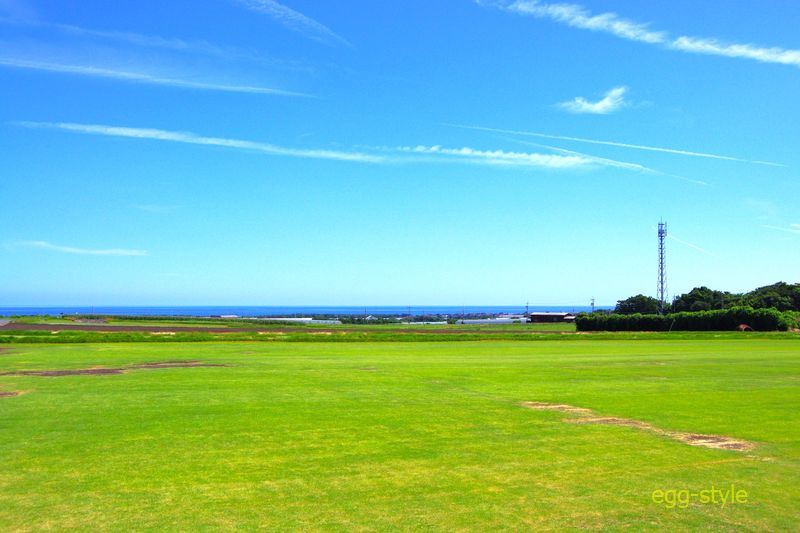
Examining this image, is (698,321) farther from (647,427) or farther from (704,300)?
(647,427)

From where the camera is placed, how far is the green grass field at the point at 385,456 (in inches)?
314

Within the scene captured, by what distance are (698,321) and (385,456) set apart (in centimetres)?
7389

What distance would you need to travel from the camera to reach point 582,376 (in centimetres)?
2369

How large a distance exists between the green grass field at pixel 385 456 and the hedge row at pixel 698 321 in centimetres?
5545

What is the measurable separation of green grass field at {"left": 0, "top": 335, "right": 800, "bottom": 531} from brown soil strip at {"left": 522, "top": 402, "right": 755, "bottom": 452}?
0.32 m

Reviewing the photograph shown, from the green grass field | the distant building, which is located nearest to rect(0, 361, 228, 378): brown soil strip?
the green grass field

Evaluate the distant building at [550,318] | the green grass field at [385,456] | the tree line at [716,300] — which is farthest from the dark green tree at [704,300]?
the green grass field at [385,456]

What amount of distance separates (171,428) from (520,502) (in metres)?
8.13

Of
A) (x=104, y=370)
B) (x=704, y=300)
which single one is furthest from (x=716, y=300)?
(x=104, y=370)

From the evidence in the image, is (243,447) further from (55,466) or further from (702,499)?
(702,499)

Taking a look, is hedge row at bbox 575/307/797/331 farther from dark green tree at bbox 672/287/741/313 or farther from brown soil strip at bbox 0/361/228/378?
brown soil strip at bbox 0/361/228/378

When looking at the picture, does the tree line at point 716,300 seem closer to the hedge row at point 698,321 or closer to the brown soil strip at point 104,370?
the hedge row at point 698,321

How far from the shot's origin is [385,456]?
10961 mm

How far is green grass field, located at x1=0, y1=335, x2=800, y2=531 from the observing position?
7.97m
